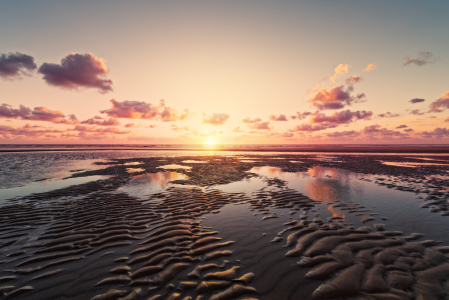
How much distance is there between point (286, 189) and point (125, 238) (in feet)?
33.6

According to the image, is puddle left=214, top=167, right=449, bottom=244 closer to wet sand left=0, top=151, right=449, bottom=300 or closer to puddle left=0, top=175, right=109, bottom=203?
wet sand left=0, top=151, right=449, bottom=300

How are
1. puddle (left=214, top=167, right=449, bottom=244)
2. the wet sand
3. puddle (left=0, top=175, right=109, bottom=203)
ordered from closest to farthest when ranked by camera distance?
the wet sand → puddle (left=214, top=167, right=449, bottom=244) → puddle (left=0, top=175, right=109, bottom=203)

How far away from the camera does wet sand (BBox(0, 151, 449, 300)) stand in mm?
3688

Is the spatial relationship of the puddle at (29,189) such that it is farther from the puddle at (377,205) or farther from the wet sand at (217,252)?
the puddle at (377,205)

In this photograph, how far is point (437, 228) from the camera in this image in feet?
21.3

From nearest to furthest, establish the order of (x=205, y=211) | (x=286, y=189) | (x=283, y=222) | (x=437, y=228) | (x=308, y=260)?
1. (x=308, y=260)
2. (x=437, y=228)
3. (x=283, y=222)
4. (x=205, y=211)
5. (x=286, y=189)

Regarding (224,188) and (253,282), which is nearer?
(253,282)

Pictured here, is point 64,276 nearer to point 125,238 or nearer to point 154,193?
point 125,238

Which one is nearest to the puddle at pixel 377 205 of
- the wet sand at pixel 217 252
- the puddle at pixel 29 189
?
the wet sand at pixel 217 252

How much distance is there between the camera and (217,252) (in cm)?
506

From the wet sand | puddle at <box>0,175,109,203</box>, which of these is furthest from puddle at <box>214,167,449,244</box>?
puddle at <box>0,175,109,203</box>

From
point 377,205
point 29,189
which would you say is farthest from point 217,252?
point 29,189

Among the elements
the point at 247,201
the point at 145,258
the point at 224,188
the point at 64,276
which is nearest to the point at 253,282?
the point at 145,258

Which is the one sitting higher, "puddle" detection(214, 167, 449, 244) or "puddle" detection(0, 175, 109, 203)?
"puddle" detection(214, 167, 449, 244)
